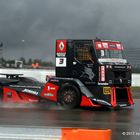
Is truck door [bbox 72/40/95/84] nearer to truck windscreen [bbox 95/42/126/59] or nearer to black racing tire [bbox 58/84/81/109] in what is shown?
truck windscreen [bbox 95/42/126/59]

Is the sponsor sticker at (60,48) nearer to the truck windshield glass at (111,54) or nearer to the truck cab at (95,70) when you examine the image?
the truck cab at (95,70)

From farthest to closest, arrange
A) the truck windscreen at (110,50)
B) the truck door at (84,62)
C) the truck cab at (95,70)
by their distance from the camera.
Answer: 1. the truck windscreen at (110,50)
2. the truck door at (84,62)
3. the truck cab at (95,70)

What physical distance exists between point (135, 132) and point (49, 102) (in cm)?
700

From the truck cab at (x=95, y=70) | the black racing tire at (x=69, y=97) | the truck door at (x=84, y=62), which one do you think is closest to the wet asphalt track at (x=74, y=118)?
the black racing tire at (x=69, y=97)

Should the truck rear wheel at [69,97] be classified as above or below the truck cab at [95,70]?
below

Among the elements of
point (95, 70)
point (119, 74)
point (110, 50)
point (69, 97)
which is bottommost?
point (69, 97)

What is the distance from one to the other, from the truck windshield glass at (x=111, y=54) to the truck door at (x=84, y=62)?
33 cm

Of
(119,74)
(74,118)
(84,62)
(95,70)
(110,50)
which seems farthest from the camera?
(110,50)

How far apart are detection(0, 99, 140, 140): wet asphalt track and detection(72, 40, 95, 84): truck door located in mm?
1190

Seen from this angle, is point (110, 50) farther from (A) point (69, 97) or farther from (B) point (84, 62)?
(A) point (69, 97)

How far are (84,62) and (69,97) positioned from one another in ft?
4.60

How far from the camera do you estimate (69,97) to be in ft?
54.5

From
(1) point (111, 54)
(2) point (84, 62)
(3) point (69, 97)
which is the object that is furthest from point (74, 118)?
(1) point (111, 54)

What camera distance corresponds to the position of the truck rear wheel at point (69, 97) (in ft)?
53.7
